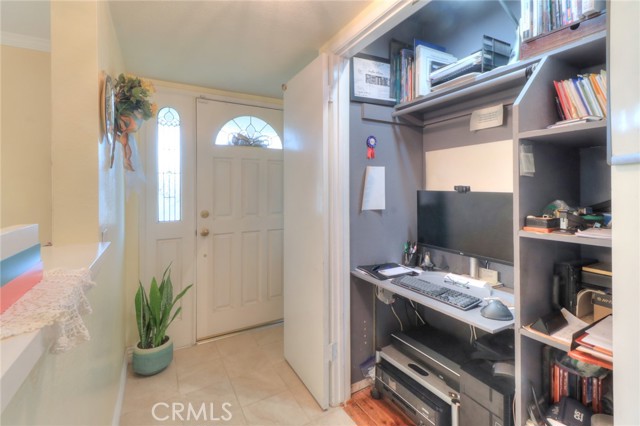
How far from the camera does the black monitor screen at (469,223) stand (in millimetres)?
1479

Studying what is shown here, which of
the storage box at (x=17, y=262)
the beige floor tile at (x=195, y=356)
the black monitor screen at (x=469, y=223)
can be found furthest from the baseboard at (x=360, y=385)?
the storage box at (x=17, y=262)

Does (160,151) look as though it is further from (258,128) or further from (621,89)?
(621,89)

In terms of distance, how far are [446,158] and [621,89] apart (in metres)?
1.18

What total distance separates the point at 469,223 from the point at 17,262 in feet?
5.78

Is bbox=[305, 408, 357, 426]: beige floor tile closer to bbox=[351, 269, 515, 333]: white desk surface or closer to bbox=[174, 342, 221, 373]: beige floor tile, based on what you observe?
bbox=[351, 269, 515, 333]: white desk surface

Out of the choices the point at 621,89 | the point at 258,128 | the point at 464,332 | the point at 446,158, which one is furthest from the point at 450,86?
the point at 258,128

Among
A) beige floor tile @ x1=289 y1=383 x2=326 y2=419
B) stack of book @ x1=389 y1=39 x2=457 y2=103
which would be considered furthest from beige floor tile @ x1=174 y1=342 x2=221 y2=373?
stack of book @ x1=389 y1=39 x2=457 y2=103

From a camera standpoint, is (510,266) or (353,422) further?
(353,422)

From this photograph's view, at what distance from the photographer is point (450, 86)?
60.7 inches

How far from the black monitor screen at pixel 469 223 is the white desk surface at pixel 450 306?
177 millimetres

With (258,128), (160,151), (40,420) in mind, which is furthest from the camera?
(258,128)

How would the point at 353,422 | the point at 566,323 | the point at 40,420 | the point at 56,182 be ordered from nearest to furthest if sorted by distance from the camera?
the point at 40,420 → the point at 566,323 → the point at 56,182 → the point at 353,422

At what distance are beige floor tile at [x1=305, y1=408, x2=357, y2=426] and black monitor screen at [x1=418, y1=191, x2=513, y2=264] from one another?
1.13m

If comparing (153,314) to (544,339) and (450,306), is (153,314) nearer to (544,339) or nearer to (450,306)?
(450,306)
